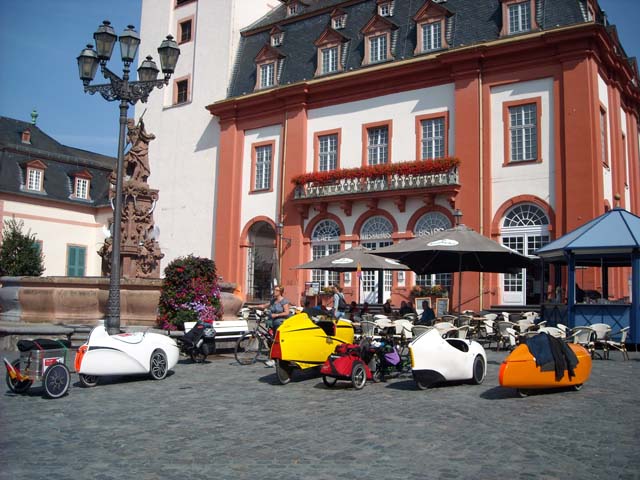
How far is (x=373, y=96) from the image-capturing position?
27.2 meters

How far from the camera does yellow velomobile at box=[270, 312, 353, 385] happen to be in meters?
10.4

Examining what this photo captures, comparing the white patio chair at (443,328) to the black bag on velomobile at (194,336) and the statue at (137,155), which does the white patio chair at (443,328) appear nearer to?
the black bag on velomobile at (194,336)

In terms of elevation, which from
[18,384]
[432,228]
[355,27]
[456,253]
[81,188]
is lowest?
[18,384]

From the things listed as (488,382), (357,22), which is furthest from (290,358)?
(357,22)

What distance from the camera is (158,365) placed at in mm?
10750

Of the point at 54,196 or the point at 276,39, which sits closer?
the point at 276,39

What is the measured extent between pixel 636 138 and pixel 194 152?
802 inches

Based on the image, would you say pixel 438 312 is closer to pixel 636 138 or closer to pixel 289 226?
pixel 289 226

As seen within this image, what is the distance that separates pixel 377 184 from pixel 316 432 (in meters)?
19.6

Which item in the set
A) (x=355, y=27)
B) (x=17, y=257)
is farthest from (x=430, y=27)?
(x=17, y=257)

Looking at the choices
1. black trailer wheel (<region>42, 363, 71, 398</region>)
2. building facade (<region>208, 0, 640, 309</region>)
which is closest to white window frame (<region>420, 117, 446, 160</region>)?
building facade (<region>208, 0, 640, 309</region>)

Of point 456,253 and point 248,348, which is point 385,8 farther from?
point 248,348

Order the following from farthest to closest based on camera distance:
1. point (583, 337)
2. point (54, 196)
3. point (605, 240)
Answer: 1. point (54, 196)
2. point (605, 240)
3. point (583, 337)

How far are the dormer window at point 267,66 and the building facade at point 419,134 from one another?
72 millimetres
